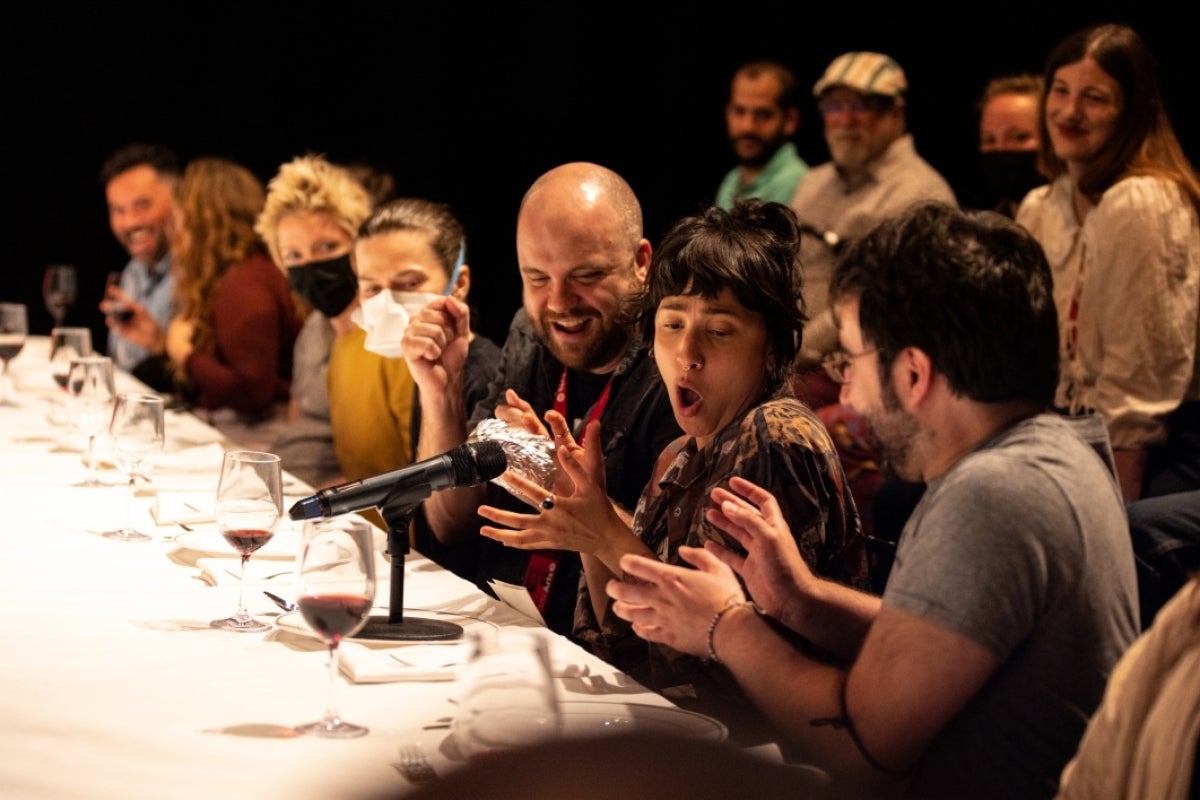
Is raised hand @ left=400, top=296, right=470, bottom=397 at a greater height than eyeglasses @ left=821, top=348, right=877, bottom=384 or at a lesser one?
lesser

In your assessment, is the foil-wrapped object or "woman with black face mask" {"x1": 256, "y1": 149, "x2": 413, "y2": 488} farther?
"woman with black face mask" {"x1": 256, "y1": 149, "x2": 413, "y2": 488}

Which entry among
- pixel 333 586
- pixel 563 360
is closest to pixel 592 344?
pixel 563 360

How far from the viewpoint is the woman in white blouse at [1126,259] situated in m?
3.24

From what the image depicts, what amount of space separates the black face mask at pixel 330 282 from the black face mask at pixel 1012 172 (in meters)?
2.12

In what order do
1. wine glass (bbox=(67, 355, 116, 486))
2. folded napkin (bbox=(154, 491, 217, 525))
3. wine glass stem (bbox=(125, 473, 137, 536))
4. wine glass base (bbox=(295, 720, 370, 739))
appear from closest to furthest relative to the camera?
1. wine glass base (bbox=(295, 720, 370, 739))
2. wine glass stem (bbox=(125, 473, 137, 536))
3. folded napkin (bbox=(154, 491, 217, 525))
4. wine glass (bbox=(67, 355, 116, 486))

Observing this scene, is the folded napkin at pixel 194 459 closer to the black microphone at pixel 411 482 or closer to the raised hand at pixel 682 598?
the black microphone at pixel 411 482

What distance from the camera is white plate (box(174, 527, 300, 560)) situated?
2.29 m

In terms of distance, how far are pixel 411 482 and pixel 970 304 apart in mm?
744

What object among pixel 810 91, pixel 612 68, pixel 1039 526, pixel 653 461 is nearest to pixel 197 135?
pixel 612 68

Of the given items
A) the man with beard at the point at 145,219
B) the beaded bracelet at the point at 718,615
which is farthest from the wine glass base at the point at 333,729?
the man with beard at the point at 145,219

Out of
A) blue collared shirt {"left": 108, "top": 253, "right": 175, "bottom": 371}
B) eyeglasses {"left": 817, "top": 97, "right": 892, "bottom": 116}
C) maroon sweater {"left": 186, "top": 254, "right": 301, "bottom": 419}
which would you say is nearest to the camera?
eyeglasses {"left": 817, "top": 97, "right": 892, "bottom": 116}

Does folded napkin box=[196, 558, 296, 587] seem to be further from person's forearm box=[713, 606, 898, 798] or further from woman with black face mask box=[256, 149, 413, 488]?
woman with black face mask box=[256, 149, 413, 488]

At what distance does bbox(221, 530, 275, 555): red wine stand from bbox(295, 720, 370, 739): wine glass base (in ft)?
1.42

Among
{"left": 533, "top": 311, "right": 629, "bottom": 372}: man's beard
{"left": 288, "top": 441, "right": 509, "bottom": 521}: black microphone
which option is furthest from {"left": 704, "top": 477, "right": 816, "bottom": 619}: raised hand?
{"left": 533, "top": 311, "right": 629, "bottom": 372}: man's beard
